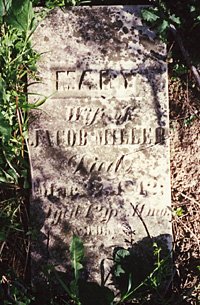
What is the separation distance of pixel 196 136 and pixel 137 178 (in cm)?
72

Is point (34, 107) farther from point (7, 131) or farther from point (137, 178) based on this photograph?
point (137, 178)

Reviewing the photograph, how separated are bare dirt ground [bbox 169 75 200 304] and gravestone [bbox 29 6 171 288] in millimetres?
325

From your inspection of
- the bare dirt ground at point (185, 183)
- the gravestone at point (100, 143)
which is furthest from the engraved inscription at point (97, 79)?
the bare dirt ground at point (185, 183)

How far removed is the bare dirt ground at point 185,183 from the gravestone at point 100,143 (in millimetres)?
325

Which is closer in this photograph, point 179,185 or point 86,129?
point 86,129

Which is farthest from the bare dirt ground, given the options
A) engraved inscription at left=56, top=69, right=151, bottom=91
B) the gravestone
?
engraved inscription at left=56, top=69, right=151, bottom=91

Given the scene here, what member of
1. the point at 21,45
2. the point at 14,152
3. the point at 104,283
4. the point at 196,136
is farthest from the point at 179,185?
the point at 21,45

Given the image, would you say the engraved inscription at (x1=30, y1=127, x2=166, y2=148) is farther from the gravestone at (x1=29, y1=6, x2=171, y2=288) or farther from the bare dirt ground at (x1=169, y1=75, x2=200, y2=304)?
the bare dirt ground at (x1=169, y1=75, x2=200, y2=304)

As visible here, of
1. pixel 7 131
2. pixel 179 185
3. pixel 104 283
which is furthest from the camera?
pixel 179 185

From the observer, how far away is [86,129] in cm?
236

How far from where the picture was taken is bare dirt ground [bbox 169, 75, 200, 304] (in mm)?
Result: 2549

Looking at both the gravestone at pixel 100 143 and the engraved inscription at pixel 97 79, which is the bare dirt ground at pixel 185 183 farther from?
the engraved inscription at pixel 97 79

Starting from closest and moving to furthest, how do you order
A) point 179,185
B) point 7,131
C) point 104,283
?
1. point 7,131
2. point 104,283
3. point 179,185

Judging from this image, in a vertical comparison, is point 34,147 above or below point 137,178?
above
